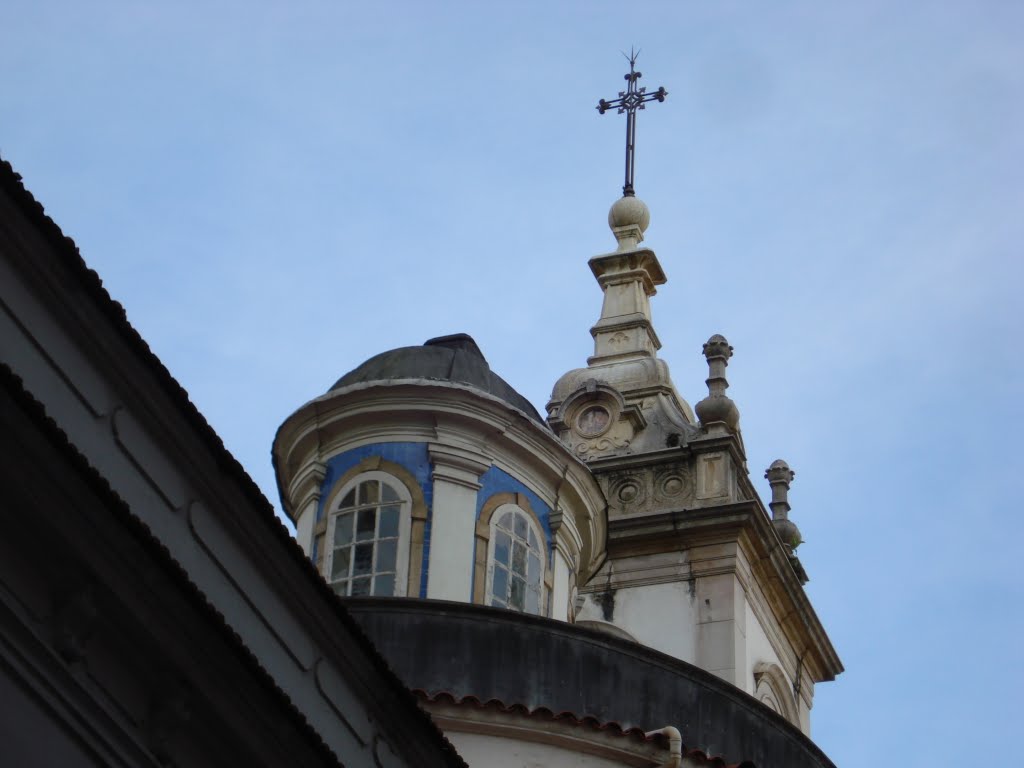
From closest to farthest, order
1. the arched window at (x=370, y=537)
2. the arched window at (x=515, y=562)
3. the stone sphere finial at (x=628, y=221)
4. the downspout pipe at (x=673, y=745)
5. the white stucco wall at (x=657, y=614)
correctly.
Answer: the downspout pipe at (x=673, y=745) < the arched window at (x=370, y=537) < the arched window at (x=515, y=562) < the white stucco wall at (x=657, y=614) < the stone sphere finial at (x=628, y=221)

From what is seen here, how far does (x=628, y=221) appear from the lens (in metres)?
34.4

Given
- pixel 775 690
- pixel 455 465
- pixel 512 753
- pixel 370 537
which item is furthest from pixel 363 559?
pixel 775 690

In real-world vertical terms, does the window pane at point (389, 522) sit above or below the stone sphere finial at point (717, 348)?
below

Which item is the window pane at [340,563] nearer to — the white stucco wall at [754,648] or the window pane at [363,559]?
the window pane at [363,559]

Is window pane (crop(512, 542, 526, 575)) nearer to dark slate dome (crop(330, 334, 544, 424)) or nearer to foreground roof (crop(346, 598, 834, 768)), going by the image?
dark slate dome (crop(330, 334, 544, 424))

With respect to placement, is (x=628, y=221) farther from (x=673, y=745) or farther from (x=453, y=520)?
(x=673, y=745)

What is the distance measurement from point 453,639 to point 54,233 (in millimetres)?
6889

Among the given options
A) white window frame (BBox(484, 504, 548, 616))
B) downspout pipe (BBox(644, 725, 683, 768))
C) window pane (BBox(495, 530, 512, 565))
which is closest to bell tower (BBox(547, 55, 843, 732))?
white window frame (BBox(484, 504, 548, 616))

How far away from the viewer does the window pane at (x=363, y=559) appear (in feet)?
67.5

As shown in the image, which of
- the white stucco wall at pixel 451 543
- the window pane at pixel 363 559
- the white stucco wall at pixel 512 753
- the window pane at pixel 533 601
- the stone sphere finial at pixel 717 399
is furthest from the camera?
the stone sphere finial at pixel 717 399

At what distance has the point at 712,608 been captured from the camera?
27781mm

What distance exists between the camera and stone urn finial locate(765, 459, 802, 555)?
32.1m

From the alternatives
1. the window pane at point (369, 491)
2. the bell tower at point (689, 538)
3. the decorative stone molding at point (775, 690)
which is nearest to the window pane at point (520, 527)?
the window pane at point (369, 491)

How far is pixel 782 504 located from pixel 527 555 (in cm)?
1208
